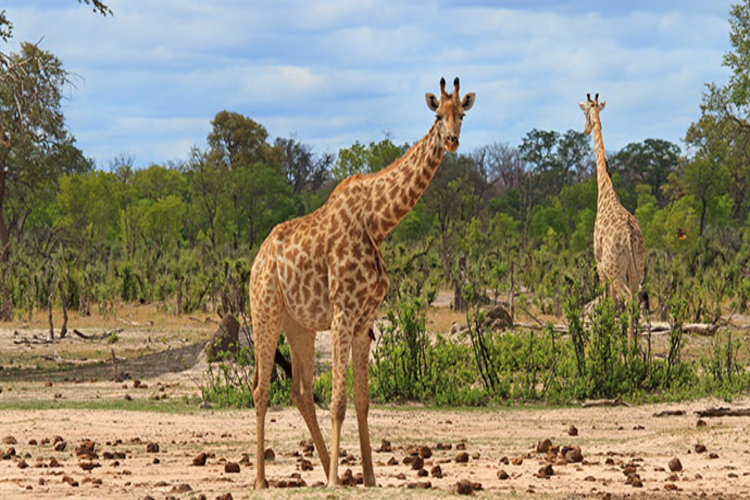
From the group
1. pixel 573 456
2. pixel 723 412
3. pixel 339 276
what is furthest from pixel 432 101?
pixel 723 412

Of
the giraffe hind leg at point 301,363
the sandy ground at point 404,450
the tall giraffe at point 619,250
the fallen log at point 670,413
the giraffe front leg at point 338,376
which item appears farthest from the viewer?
the tall giraffe at point 619,250

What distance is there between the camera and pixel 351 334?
5984mm

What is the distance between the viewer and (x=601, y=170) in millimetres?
15586

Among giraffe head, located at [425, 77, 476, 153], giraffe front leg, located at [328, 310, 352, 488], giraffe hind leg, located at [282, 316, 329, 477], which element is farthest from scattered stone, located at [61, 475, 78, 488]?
giraffe head, located at [425, 77, 476, 153]

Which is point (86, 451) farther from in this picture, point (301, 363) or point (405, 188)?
A: point (405, 188)

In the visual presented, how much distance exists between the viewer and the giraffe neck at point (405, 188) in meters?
6.21

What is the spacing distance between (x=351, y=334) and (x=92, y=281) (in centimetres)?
2190

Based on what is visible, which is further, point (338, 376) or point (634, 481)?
point (634, 481)

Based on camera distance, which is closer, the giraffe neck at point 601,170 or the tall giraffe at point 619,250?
the tall giraffe at point 619,250

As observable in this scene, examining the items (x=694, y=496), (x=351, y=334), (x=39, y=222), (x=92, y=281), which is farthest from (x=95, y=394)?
(x=39, y=222)

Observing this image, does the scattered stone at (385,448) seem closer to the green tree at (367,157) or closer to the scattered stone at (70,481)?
the scattered stone at (70,481)

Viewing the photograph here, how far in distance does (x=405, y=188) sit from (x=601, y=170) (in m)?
10.0

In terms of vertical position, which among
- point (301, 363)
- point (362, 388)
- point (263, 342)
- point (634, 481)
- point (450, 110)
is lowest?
point (634, 481)

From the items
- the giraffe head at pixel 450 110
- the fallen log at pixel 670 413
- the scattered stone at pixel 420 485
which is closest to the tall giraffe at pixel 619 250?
the fallen log at pixel 670 413
